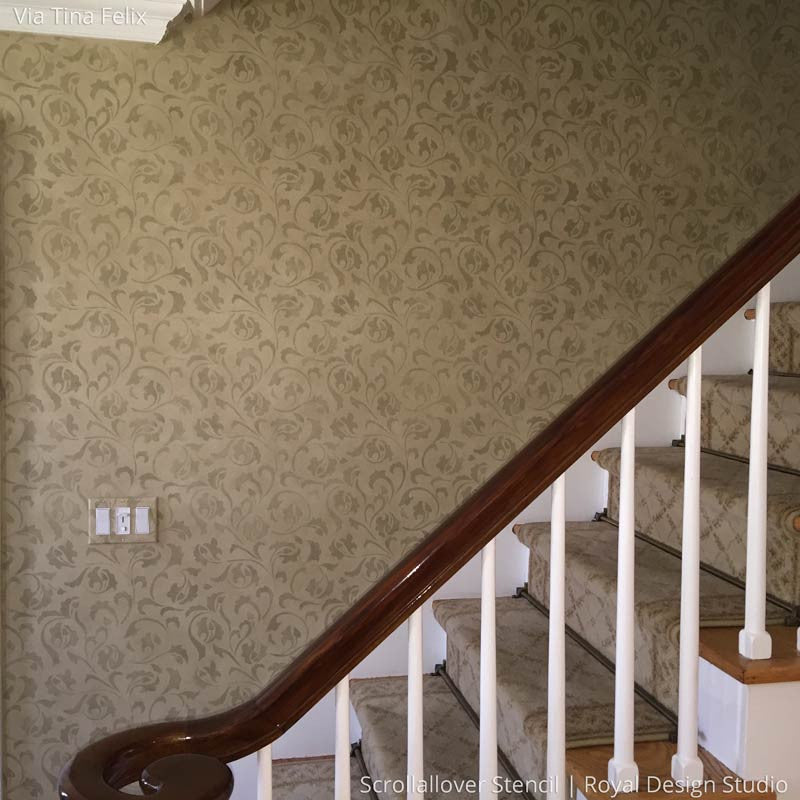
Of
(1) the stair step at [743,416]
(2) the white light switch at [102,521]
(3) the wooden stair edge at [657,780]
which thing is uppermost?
(1) the stair step at [743,416]

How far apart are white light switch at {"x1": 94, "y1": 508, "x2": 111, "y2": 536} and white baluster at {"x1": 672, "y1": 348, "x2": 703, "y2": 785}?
5.68 feet

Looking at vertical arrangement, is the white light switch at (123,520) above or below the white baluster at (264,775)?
above

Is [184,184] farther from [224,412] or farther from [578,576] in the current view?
[578,576]

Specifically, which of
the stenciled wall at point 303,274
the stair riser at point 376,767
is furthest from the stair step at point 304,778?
the stenciled wall at point 303,274

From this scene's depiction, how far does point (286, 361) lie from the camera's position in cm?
266

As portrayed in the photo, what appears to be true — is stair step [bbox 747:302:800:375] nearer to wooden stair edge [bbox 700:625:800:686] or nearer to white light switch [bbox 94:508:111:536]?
wooden stair edge [bbox 700:625:800:686]

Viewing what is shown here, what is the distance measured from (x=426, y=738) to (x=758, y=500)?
42.2 inches

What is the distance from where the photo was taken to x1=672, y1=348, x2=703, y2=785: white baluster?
1417 millimetres

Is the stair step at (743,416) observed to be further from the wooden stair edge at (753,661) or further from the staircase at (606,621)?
the wooden stair edge at (753,661)

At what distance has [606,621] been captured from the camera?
6.55 feet

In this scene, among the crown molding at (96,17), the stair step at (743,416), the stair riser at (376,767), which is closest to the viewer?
the stair riser at (376,767)

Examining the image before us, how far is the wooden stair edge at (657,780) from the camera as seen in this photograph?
4.83ft

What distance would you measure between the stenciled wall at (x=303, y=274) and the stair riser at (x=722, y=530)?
1.97 ft

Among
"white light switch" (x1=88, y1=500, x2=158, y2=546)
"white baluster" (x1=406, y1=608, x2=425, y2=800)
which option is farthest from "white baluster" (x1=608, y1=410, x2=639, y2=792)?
"white light switch" (x1=88, y1=500, x2=158, y2=546)
